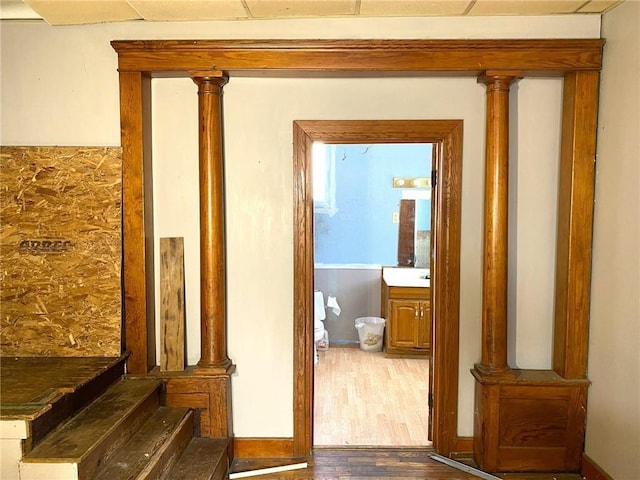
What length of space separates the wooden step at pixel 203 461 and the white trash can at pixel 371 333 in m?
2.58

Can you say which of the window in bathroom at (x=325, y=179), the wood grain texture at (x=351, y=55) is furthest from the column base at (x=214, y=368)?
the window in bathroom at (x=325, y=179)

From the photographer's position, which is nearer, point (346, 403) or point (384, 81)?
point (384, 81)

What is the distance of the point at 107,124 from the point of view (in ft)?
8.54

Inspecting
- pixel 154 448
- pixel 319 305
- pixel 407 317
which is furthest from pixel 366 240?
pixel 154 448

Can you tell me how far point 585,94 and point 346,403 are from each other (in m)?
2.72

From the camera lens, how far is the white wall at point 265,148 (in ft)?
8.50

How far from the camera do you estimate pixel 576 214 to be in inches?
98.6

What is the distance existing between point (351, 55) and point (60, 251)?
6.51ft

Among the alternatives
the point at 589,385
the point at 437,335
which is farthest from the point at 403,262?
the point at 589,385

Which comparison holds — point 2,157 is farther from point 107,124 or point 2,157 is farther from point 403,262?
point 403,262

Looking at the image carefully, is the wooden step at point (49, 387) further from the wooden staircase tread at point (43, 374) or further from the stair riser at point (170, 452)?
the stair riser at point (170, 452)

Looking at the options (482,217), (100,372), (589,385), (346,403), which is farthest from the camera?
(346,403)

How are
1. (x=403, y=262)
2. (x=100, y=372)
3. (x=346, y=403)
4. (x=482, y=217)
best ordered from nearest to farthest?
(x=100, y=372), (x=482, y=217), (x=346, y=403), (x=403, y=262)

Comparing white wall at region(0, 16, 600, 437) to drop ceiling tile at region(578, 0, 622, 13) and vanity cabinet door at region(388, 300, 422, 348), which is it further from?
vanity cabinet door at region(388, 300, 422, 348)
